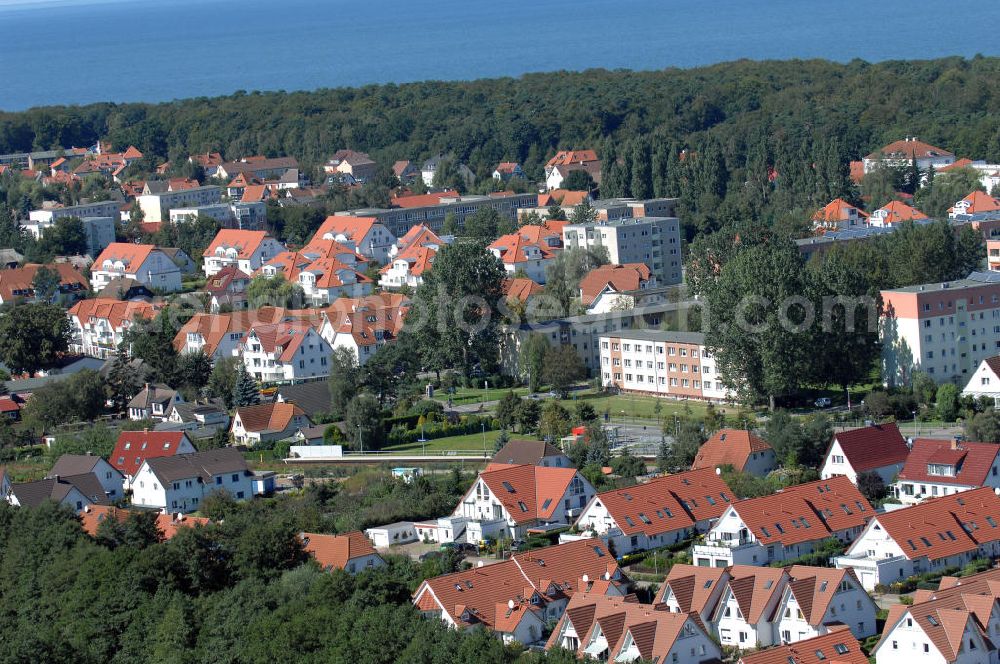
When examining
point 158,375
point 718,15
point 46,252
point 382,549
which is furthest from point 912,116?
point 718,15

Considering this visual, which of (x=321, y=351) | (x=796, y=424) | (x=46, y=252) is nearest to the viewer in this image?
(x=796, y=424)

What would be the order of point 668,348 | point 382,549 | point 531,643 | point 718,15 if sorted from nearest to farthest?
1. point 531,643
2. point 382,549
3. point 668,348
4. point 718,15

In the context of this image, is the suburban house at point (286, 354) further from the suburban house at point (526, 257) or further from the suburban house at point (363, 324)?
the suburban house at point (526, 257)

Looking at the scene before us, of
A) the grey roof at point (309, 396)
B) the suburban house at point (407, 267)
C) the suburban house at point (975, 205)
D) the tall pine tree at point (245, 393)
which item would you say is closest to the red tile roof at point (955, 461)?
the grey roof at point (309, 396)

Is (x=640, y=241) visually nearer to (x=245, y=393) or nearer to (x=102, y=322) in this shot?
(x=102, y=322)

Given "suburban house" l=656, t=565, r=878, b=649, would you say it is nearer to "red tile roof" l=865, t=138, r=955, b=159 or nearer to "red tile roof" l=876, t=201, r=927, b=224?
"red tile roof" l=876, t=201, r=927, b=224

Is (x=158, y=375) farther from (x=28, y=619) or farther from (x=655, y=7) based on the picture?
(x=655, y=7)

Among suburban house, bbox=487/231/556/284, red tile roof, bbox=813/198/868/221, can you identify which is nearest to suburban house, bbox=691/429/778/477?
suburban house, bbox=487/231/556/284
